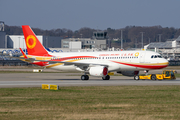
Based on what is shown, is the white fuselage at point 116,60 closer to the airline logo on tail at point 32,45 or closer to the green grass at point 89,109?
the airline logo on tail at point 32,45

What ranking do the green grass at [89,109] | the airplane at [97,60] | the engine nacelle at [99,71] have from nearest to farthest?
1. the green grass at [89,109]
2. the engine nacelle at [99,71]
3. the airplane at [97,60]

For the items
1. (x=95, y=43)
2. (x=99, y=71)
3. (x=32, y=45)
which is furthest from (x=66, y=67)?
(x=95, y=43)

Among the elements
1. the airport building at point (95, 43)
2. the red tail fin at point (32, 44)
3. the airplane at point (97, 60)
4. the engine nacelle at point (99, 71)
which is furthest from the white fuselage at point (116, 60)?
the airport building at point (95, 43)

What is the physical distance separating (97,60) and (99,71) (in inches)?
144

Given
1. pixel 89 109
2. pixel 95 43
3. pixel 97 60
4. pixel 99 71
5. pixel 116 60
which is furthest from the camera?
pixel 95 43

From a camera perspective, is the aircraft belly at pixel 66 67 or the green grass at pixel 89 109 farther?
the aircraft belly at pixel 66 67

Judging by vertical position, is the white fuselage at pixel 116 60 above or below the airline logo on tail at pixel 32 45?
below

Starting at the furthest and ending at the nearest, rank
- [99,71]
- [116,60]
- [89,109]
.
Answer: [116,60] < [99,71] < [89,109]

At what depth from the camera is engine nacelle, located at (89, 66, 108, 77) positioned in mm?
41594

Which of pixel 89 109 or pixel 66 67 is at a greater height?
pixel 66 67

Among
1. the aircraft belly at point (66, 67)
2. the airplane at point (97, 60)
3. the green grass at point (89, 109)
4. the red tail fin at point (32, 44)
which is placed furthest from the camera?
the red tail fin at point (32, 44)

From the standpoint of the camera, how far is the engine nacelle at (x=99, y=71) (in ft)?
136

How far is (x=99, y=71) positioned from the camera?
4162 centimetres

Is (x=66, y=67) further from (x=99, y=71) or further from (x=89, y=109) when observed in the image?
(x=89, y=109)
